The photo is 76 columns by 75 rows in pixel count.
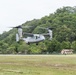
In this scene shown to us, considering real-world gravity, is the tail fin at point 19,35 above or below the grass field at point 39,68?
above

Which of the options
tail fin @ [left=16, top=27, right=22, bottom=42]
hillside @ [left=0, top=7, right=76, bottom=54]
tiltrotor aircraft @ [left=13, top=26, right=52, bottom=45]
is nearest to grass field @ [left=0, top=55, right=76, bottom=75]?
hillside @ [left=0, top=7, right=76, bottom=54]

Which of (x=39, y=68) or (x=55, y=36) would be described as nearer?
(x=39, y=68)

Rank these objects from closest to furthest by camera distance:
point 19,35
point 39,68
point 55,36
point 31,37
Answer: point 39,68, point 55,36, point 31,37, point 19,35

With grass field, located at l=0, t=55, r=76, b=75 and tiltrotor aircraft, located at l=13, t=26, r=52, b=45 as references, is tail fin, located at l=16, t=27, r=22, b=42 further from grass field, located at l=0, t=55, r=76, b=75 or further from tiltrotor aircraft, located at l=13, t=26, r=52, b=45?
grass field, located at l=0, t=55, r=76, b=75

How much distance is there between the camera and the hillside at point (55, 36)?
403 feet

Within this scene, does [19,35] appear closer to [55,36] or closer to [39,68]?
[55,36]

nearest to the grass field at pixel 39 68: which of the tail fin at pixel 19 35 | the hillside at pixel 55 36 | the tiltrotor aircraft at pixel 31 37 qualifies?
the hillside at pixel 55 36

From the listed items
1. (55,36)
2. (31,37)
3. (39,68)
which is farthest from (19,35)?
(39,68)

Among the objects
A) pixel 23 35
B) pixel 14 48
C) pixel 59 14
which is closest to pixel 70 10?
pixel 59 14

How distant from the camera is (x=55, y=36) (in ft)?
460

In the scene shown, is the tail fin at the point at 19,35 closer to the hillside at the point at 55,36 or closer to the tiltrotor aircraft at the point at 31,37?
the tiltrotor aircraft at the point at 31,37

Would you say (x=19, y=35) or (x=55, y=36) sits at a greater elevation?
(x=19, y=35)

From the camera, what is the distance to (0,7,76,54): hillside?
123 meters

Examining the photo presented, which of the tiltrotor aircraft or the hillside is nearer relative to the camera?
the hillside
